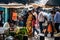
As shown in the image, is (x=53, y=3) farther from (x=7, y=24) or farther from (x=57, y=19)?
(x=7, y=24)

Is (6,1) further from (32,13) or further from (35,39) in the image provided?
(35,39)

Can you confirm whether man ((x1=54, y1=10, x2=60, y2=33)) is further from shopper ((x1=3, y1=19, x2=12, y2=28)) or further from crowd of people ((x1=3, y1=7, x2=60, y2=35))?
shopper ((x1=3, y1=19, x2=12, y2=28))

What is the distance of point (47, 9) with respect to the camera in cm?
194

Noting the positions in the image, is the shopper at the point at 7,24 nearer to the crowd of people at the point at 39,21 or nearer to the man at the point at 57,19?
the crowd of people at the point at 39,21

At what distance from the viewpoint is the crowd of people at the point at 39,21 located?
1.93 m

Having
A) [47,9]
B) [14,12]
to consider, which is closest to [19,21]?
[14,12]

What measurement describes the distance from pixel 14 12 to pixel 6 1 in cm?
11

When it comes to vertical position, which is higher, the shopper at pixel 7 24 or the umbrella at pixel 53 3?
the umbrella at pixel 53 3

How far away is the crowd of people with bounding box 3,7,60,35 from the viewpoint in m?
1.93

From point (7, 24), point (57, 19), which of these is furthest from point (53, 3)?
point (7, 24)

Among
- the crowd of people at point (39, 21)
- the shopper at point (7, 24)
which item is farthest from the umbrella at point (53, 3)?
the shopper at point (7, 24)

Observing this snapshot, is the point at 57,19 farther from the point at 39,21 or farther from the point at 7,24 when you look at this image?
the point at 7,24

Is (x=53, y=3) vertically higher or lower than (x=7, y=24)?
higher

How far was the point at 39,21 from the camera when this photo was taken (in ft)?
6.43
